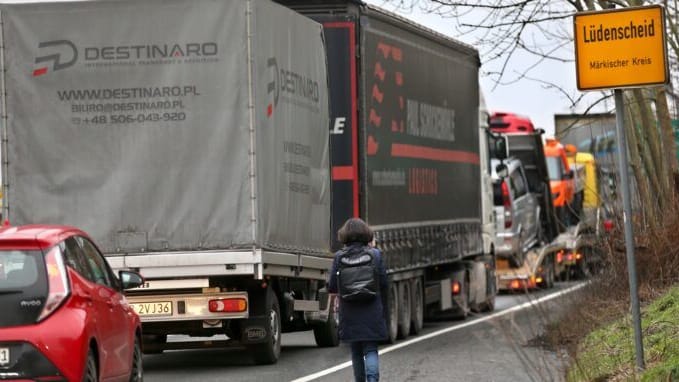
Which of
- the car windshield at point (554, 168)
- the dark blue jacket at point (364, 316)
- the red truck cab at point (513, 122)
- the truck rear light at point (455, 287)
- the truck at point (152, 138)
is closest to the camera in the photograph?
the dark blue jacket at point (364, 316)

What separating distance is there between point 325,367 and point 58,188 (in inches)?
135

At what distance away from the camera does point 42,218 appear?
16.6m

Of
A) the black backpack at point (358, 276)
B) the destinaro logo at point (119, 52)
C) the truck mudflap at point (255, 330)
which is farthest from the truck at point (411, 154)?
the black backpack at point (358, 276)

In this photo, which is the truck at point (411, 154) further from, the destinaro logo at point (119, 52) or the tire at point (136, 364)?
the tire at point (136, 364)

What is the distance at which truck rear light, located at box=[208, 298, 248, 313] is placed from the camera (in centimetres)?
1647

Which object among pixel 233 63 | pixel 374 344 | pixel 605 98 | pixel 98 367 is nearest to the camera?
pixel 98 367

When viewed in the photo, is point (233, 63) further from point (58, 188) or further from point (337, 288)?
point (337, 288)

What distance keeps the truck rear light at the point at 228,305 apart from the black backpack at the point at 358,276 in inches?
152

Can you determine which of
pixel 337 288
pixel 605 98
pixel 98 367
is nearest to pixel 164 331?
pixel 337 288

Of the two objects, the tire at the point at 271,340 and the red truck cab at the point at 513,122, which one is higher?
the red truck cab at the point at 513,122

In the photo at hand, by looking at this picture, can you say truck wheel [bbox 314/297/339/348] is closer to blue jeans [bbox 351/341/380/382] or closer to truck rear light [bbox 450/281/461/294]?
truck rear light [bbox 450/281/461/294]

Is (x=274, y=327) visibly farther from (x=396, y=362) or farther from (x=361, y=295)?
(x=361, y=295)

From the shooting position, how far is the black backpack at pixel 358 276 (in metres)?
12.6

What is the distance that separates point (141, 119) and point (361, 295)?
4695 millimetres
